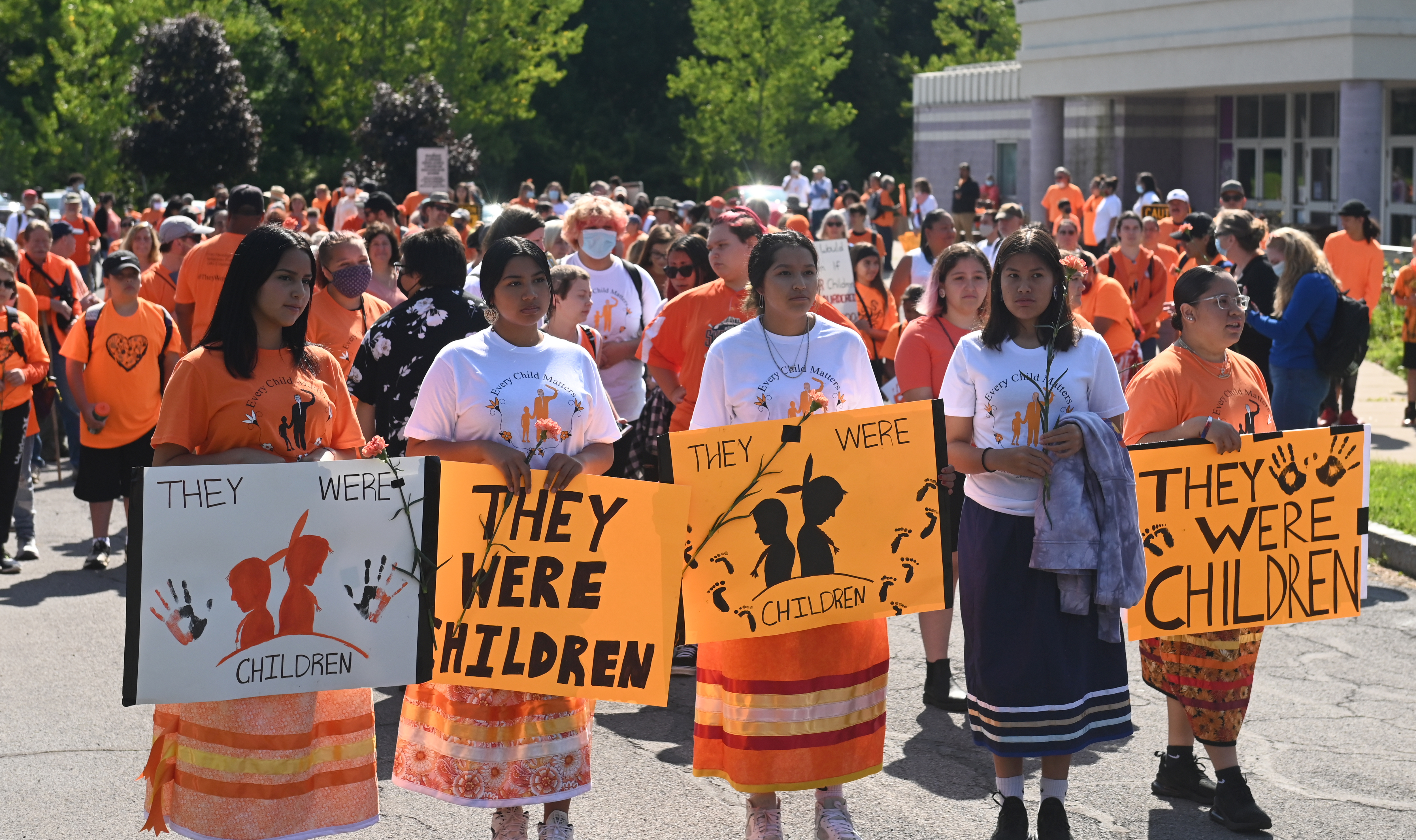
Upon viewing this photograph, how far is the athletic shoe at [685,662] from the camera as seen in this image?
7324 millimetres

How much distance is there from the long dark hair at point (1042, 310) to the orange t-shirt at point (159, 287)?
790 centimetres

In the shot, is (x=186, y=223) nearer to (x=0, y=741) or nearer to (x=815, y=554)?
(x=0, y=741)

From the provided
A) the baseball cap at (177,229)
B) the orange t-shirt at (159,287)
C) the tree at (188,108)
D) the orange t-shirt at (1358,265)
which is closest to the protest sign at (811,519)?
the orange t-shirt at (159,287)

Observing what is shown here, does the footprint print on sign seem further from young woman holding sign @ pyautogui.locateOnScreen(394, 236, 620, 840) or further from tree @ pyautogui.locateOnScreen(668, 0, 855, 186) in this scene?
tree @ pyautogui.locateOnScreen(668, 0, 855, 186)

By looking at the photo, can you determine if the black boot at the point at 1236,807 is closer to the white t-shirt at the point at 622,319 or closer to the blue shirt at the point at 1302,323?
the white t-shirt at the point at 622,319

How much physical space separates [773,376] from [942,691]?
223 cm

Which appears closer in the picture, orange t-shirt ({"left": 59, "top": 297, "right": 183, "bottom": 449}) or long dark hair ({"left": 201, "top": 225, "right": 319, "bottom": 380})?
long dark hair ({"left": 201, "top": 225, "right": 319, "bottom": 380})

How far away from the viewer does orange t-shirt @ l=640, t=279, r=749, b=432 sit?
659cm

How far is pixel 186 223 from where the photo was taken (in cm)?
1179

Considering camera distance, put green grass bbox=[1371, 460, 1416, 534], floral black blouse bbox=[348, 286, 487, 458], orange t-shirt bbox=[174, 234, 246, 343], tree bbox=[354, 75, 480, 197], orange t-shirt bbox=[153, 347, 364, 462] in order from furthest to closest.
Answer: tree bbox=[354, 75, 480, 197] → orange t-shirt bbox=[174, 234, 246, 343] → green grass bbox=[1371, 460, 1416, 534] → floral black blouse bbox=[348, 286, 487, 458] → orange t-shirt bbox=[153, 347, 364, 462]

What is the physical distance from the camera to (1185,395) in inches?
217

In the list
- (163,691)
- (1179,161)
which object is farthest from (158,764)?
(1179,161)

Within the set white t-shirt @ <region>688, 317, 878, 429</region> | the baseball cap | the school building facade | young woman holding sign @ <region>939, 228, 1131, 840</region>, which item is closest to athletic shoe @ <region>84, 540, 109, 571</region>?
the baseball cap

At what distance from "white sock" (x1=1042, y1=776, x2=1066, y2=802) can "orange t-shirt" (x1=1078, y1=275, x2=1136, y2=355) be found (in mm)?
5631
